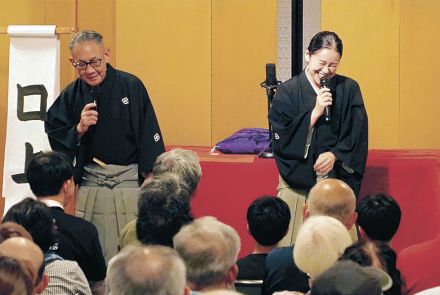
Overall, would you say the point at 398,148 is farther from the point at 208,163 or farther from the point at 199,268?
the point at 199,268

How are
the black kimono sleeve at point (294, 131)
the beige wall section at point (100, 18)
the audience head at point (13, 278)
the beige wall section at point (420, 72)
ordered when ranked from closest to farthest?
the audience head at point (13, 278), the black kimono sleeve at point (294, 131), the beige wall section at point (420, 72), the beige wall section at point (100, 18)

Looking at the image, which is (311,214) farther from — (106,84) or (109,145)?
(106,84)

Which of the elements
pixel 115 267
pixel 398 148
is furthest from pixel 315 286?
pixel 398 148

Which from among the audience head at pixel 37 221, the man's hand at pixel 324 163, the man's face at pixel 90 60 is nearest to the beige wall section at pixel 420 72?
the man's hand at pixel 324 163

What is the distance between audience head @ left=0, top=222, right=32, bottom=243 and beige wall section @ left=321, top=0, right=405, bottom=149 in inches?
144

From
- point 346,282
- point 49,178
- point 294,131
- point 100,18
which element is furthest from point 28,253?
point 100,18

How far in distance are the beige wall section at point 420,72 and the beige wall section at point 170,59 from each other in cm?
136

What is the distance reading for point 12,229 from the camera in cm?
319

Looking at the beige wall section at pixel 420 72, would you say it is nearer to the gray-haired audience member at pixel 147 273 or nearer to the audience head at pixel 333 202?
the audience head at pixel 333 202

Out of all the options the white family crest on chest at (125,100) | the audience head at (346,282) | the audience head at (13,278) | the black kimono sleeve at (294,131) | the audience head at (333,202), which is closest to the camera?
the audience head at (346,282)

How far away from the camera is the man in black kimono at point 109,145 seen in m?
5.16

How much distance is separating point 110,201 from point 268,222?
145 cm

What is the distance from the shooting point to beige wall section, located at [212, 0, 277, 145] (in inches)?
269

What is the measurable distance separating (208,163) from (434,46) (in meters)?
1.69
